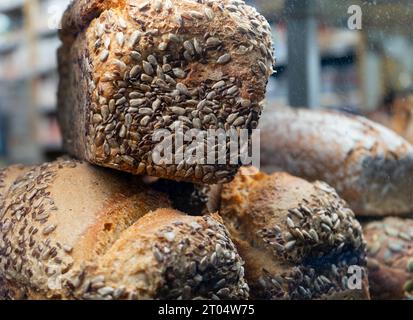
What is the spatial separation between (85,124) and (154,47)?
223 mm

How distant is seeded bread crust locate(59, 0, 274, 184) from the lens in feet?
3.18

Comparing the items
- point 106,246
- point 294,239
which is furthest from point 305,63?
point 106,246

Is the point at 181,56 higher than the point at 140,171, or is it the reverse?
the point at 181,56

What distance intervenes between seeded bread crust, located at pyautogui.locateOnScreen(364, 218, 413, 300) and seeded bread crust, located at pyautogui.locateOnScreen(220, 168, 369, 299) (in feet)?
0.47

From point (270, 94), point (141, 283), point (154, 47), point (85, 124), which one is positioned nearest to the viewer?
point (141, 283)

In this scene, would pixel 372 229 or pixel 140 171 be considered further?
pixel 372 229

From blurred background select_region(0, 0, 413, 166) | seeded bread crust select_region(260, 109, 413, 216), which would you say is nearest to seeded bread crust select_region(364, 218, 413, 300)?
seeded bread crust select_region(260, 109, 413, 216)

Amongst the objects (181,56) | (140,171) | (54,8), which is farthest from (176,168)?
(54,8)

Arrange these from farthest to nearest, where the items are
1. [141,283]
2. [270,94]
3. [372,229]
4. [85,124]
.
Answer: [372,229] < [270,94] < [85,124] < [141,283]

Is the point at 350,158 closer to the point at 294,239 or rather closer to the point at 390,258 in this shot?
the point at 390,258

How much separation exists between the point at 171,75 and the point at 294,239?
1.36 feet

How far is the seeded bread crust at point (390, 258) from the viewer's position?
1.35m

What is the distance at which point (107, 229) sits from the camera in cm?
97
